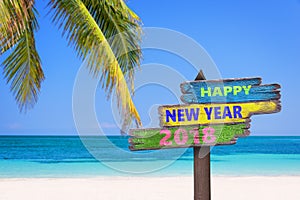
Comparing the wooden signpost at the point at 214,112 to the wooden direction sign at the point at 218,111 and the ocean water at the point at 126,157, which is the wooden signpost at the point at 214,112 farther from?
the ocean water at the point at 126,157

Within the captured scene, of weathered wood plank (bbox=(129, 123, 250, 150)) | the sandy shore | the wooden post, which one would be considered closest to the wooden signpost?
weathered wood plank (bbox=(129, 123, 250, 150))

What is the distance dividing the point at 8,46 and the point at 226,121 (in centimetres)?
362

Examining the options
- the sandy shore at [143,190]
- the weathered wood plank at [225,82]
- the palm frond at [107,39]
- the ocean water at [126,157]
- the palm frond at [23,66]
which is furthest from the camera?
the ocean water at [126,157]

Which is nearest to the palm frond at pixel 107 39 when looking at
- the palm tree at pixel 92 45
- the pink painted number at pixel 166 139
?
the palm tree at pixel 92 45

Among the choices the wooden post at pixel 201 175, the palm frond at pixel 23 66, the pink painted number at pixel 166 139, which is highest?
the palm frond at pixel 23 66

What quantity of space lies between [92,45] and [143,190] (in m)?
6.11

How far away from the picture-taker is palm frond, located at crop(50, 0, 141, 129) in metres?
6.07

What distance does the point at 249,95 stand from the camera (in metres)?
4.06

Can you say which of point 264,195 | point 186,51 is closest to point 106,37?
point 186,51

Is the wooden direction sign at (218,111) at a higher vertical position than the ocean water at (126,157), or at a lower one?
lower

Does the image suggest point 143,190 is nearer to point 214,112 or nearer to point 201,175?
point 201,175

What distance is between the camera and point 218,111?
13.3ft

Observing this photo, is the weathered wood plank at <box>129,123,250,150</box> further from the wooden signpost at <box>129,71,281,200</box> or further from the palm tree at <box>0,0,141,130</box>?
the palm tree at <box>0,0,141,130</box>

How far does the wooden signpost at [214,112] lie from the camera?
4.05 metres
